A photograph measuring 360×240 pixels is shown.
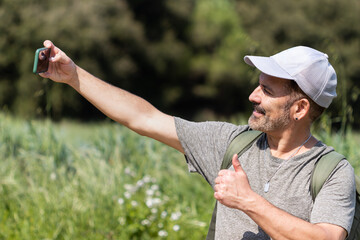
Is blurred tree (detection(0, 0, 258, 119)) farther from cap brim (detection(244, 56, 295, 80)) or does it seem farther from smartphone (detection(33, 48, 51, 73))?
cap brim (detection(244, 56, 295, 80))

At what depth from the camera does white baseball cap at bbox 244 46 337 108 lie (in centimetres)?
210

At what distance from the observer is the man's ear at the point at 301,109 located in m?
2.19

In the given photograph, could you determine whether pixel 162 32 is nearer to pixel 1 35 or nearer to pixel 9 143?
pixel 1 35

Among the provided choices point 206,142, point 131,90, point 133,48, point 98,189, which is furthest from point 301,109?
point 131,90

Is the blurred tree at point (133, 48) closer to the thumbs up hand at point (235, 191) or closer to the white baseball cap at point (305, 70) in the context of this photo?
the white baseball cap at point (305, 70)

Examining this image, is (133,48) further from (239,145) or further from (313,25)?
(239,145)

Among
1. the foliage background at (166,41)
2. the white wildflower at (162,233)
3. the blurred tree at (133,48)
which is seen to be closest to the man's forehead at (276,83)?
the white wildflower at (162,233)

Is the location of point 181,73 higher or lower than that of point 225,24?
lower

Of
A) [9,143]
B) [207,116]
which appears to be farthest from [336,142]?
[207,116]

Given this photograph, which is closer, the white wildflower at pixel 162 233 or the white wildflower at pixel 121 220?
the white wildflower at pixel 162 233

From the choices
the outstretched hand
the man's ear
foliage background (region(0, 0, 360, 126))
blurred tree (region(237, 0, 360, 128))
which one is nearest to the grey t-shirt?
the man's ear

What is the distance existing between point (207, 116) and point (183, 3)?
6208mm

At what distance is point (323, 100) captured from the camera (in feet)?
7.10

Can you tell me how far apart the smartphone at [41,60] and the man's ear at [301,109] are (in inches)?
42.3
